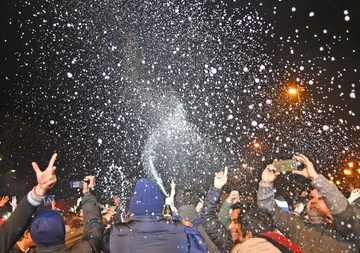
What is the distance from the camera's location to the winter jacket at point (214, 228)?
146 inches

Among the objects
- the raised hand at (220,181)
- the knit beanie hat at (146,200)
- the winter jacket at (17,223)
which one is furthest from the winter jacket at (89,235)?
the raised hand at (220,181)

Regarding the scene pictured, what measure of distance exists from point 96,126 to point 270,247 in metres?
51.1

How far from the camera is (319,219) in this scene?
382cm

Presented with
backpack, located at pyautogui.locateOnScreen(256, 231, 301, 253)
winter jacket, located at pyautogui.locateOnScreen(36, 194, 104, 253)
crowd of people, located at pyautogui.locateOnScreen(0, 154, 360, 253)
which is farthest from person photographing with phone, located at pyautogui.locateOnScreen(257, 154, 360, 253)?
winter jacket, located at pyautogui.locateOnScreen(36, 194, 104, 253)

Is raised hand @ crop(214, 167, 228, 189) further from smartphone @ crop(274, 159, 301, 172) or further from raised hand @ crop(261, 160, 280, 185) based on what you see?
smartphone @ crop(274, 159, 301, 172)

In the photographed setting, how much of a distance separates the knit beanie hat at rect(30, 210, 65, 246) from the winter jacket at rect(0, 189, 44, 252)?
8 centimetres

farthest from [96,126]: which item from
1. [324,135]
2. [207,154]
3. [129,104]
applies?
[324,135]

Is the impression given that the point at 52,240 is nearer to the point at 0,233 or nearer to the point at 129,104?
the point at 0,233

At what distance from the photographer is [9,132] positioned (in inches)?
1121

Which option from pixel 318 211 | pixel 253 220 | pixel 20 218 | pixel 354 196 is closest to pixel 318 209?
pixel 318 211

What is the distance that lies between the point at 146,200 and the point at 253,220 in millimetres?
969

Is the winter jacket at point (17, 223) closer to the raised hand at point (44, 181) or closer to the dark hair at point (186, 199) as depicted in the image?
the raised hand at point (44, 181)

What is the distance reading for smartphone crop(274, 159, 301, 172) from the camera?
11.7 feet

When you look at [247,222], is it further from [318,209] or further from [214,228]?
[318,209]
